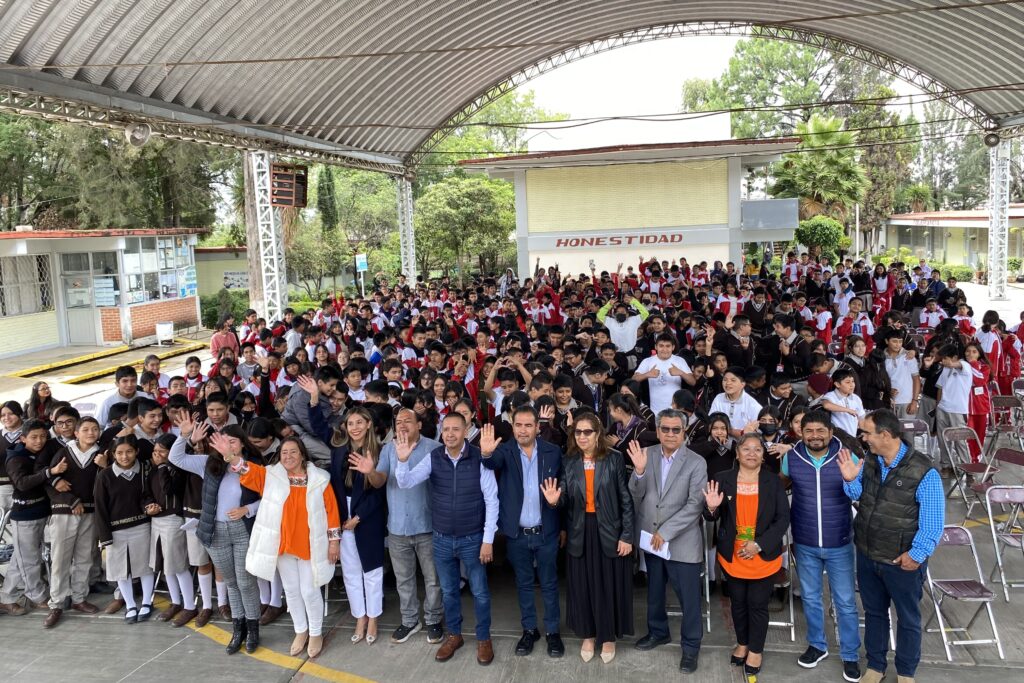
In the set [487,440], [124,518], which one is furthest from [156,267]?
[487,440]

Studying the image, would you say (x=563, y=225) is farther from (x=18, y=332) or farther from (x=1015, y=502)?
(x=1015, y=502)

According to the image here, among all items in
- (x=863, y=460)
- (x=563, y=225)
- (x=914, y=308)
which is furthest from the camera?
(x=563, y=225)

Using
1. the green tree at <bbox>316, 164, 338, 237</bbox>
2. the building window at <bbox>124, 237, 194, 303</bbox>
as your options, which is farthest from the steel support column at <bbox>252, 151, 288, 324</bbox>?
the green tree at <bbox>316, 164, 338, 237</bbox>

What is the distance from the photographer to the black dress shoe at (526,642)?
16.4 feet

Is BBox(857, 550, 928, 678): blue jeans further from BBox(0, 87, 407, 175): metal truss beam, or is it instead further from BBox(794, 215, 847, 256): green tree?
BBox(794, 215, 847, 256): green tree

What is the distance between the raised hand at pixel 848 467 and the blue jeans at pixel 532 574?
1.73 m

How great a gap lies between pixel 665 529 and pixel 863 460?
1.19 metres

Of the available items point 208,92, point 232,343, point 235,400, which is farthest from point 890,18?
point 235,400

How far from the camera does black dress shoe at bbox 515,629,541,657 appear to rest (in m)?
5.01

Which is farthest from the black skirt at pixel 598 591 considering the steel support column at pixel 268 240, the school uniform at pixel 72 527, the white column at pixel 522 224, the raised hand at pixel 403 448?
the white column at pixel 522 224

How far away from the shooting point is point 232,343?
10.7 m

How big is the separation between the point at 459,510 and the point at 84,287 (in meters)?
18.0

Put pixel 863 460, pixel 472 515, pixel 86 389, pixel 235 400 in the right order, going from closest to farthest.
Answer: pixel 863 460
pixel 472 515
pixel 235 400
pixel 86 389

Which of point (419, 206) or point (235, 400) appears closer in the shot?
point (235, 400)
